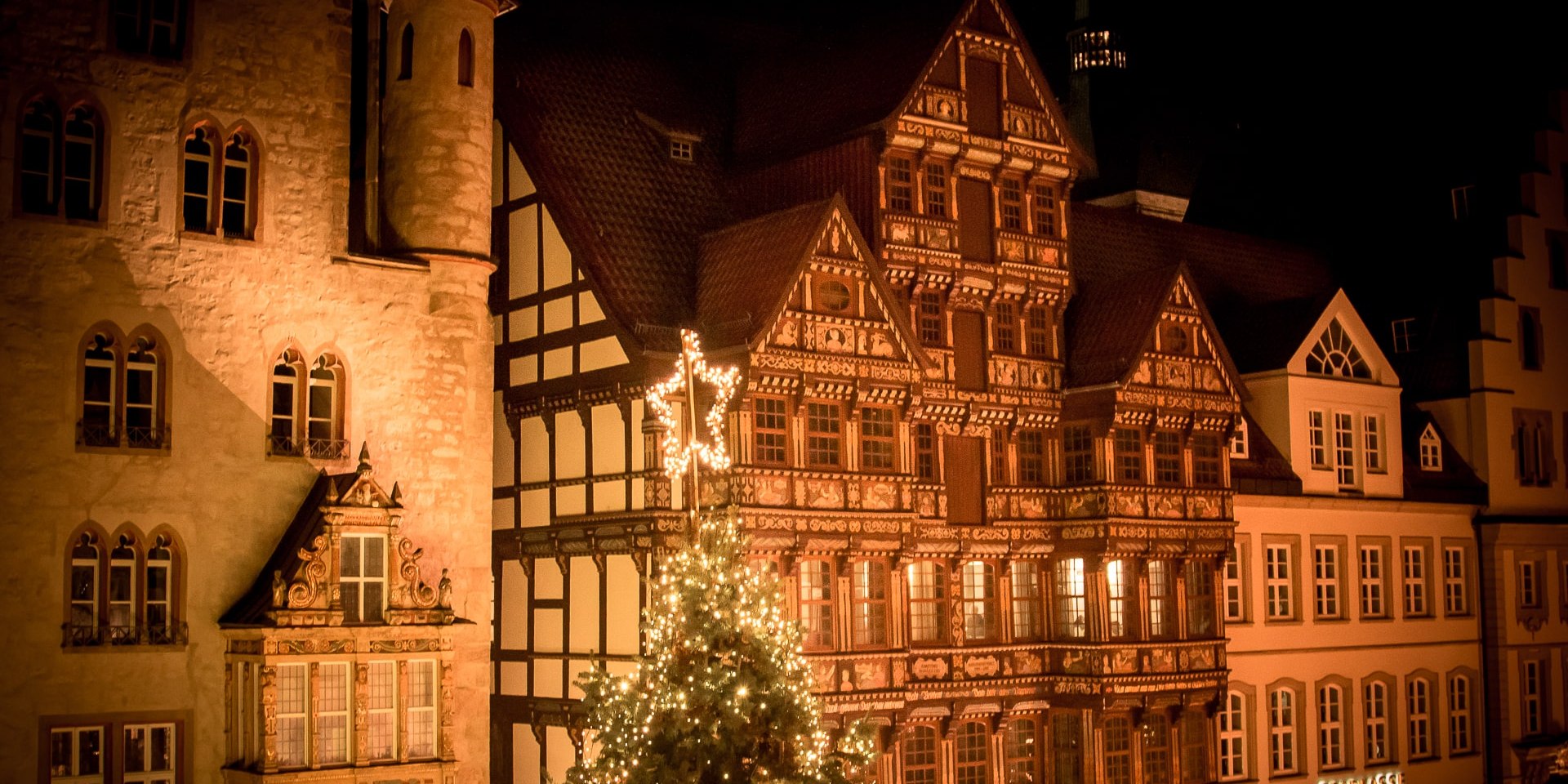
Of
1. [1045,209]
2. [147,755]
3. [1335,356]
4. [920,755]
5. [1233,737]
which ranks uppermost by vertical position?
[1045,209]

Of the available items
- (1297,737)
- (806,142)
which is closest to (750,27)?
(806,142)

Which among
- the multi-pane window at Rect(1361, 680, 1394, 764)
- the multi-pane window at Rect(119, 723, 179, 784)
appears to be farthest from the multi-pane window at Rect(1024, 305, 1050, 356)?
the multi-pane window at Rect(119, 723, 179, 784)

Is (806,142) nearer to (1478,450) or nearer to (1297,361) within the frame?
(1297,361)

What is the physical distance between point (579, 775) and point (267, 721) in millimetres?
4587

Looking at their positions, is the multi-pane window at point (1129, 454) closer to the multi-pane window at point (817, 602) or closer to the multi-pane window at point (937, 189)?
the multi-pane window at point (937, 189)

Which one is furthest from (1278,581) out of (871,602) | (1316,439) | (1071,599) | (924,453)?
(871,602)

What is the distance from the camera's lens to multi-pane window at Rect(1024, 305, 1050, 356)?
125 ft

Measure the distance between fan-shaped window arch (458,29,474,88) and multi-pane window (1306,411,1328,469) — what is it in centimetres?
2253

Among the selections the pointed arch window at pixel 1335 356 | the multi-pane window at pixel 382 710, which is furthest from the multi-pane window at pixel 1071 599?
the multi-pane window at pixel 382 710

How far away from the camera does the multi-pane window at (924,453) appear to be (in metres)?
36.1

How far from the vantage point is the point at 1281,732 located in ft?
136

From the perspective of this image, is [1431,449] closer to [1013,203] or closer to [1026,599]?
[1026,599]

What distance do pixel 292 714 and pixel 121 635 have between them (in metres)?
2.72

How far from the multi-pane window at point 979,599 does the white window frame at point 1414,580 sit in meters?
13.3
